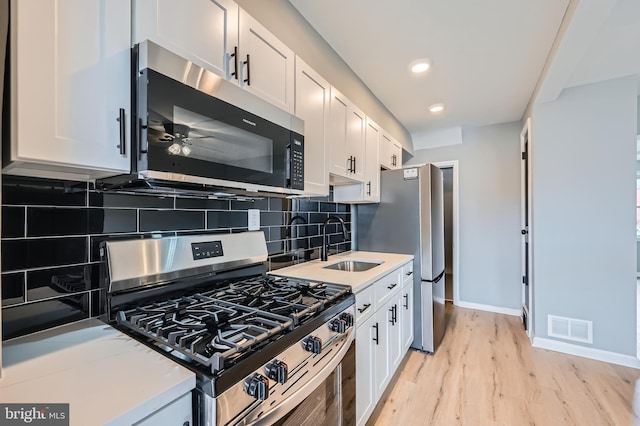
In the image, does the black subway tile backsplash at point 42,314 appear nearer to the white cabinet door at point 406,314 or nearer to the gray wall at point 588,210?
Result: the white cabinet door at point 406,314

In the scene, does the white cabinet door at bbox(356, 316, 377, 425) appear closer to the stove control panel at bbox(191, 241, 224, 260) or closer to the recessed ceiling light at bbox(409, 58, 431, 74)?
the stove control panel at bbox(191, 241, 224, 260)

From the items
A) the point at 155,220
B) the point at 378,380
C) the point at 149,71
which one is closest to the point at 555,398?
the point at 378,380

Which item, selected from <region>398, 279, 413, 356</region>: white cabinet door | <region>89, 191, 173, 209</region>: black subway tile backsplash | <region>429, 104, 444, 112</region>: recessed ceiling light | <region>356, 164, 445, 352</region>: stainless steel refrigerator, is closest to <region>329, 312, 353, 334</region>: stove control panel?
<region>89, 191, 173, 209</region>: black subway tile backsplash

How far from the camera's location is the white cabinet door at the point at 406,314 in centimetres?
229

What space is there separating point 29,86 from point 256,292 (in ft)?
3.26

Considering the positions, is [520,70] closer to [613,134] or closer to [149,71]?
[613,134]

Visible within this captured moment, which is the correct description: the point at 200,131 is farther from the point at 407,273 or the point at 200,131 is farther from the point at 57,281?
the point at 407,273

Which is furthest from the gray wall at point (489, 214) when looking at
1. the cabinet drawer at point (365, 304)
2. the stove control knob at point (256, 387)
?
the stove control knob at point (256, 387)

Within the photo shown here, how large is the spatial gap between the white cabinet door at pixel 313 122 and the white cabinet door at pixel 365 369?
83 cm

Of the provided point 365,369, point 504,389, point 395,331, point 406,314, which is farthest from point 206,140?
point 504,389

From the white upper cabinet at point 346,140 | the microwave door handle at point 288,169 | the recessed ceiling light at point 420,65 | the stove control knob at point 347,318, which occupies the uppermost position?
the recessed ceiling light at point 420,65

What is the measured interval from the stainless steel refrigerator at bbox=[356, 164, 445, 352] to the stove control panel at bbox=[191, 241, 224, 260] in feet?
5.82

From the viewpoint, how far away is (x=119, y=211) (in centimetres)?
111

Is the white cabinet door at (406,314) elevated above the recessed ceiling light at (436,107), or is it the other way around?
the recessed ceiling light at (436,107)
